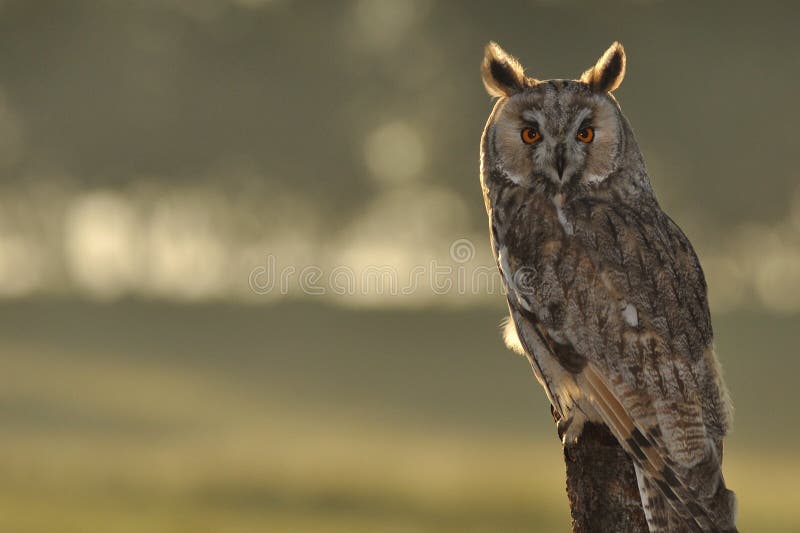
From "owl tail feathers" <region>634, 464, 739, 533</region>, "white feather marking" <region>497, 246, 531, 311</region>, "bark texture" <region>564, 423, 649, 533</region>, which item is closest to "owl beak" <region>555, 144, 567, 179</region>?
"white feather marking" <region>497, 246, 531, 311</region>

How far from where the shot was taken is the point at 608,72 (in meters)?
7.12

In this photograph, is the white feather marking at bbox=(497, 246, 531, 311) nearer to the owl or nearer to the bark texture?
the owl

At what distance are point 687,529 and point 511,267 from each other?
7.17 ft

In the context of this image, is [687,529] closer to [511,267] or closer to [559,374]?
[559,374]

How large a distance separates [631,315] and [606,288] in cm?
26

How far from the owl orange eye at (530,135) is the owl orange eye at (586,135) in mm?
315

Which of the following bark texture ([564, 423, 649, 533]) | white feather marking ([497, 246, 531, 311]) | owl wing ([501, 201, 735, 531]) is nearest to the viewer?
owl wing ([501, 201, 735, 531])

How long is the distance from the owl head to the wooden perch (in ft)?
6.34

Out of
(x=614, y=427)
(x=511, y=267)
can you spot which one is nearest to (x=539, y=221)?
(x=511, y=267)

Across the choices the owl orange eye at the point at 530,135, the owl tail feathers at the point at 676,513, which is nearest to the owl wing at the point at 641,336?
the owl tail feathers at the point at 676,513

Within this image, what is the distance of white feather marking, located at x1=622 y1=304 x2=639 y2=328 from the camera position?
582cm

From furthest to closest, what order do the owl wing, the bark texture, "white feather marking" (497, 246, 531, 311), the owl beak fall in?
the owl beak → "white feather marking" (497, 246, 531, 311) → the bark texture → the owl wing

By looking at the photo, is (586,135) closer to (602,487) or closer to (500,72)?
(500,72)

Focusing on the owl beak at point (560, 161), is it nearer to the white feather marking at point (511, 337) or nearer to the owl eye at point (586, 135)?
the owl eye at point (586, 135)
